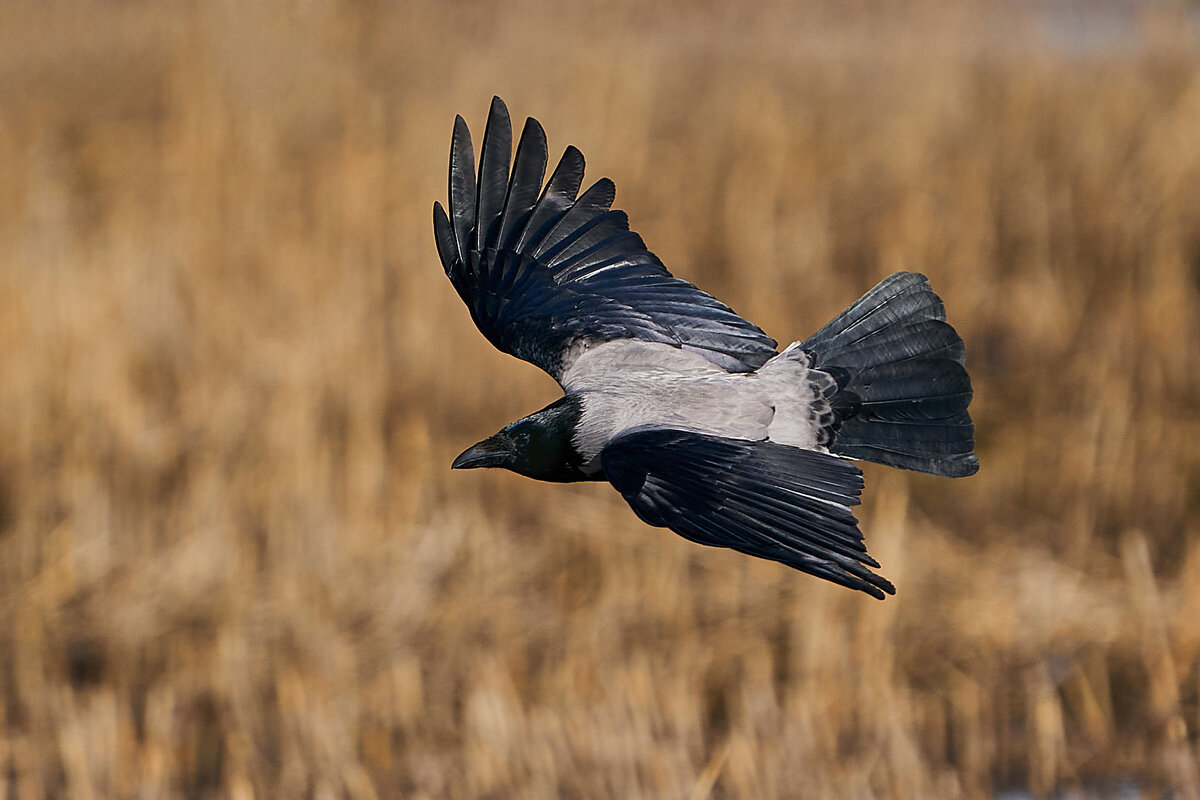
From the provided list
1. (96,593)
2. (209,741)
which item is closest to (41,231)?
(96,593)

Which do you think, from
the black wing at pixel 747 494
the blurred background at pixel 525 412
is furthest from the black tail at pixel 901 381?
the blurred background at pixel 525 412

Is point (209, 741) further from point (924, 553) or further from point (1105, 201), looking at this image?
point (1105, 201)

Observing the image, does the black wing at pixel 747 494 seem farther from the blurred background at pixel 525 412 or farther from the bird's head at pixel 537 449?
the blurred background at pixel 525 412

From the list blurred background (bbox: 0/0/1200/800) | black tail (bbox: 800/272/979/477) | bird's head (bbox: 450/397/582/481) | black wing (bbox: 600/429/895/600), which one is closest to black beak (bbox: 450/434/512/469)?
bird's head (bbox: 450/397/582/481)

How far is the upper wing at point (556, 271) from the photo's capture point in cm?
221

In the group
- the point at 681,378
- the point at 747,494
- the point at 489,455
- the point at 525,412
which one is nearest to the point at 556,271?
the point at 681,378

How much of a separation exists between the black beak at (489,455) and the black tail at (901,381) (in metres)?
0.47

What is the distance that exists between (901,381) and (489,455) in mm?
585

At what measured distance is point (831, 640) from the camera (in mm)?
3988

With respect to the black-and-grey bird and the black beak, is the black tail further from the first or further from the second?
the black beak

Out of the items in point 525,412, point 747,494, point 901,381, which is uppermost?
point 525,412

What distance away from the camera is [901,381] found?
2.06 metres

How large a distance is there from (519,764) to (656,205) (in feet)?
7.56

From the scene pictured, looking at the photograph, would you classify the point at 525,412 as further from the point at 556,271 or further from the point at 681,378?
the point at 681,378
